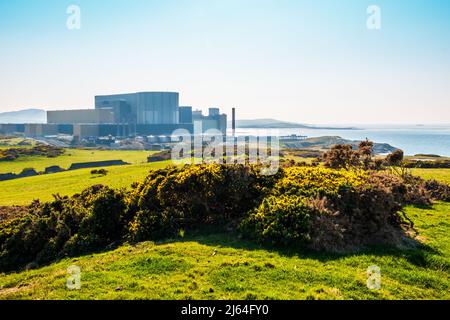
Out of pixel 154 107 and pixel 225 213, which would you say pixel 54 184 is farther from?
pixel 154 107

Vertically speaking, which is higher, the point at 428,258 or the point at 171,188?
the point at 171,188

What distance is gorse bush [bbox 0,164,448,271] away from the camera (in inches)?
430

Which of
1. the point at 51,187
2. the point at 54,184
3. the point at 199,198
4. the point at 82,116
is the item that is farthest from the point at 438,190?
the point at 82,116

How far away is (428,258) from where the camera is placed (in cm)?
980

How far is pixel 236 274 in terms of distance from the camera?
8641 mm

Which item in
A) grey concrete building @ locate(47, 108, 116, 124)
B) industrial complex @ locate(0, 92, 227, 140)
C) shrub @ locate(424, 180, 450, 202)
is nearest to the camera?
shrub @ locate(424, 180, 450, 202)

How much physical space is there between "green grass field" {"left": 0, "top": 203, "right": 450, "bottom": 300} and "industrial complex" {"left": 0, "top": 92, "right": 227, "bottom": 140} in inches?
5780

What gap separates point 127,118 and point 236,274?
552ft

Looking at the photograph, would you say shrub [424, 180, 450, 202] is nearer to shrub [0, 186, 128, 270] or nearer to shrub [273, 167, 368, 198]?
shrub [273, 167, 368, 198]

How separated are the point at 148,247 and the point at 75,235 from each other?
3068 millimetres

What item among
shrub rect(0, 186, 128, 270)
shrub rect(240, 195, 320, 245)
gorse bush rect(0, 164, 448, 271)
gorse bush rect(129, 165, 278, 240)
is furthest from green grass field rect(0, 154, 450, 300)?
gorse bush rect(129, 165, 278, 240)
